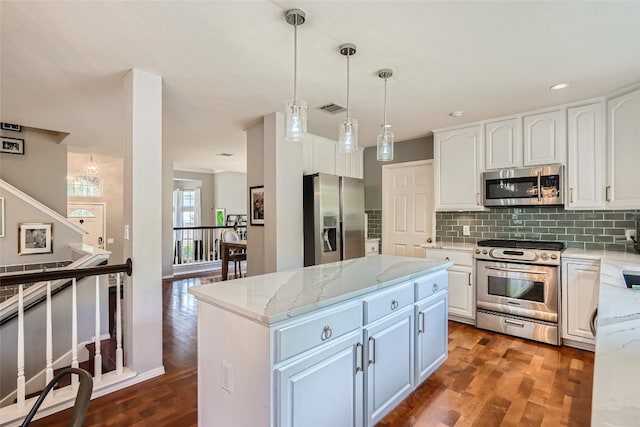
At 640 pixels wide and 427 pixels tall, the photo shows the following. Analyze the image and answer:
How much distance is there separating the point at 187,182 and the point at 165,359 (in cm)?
707

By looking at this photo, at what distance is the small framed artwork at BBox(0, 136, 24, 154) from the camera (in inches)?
166

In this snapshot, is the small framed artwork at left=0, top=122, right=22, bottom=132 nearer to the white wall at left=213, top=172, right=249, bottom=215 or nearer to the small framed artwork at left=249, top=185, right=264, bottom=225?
the small framed artwork at left=249, top=185, right=264, bottom=225

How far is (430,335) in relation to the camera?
7.91 feet

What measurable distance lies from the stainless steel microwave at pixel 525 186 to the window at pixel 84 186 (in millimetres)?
7356

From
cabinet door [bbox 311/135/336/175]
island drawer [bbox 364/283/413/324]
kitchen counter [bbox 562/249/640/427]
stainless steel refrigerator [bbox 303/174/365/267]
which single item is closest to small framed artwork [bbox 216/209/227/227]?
cabinet door [bbox 311/135/336/175]

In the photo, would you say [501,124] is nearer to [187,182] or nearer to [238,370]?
[238,370]

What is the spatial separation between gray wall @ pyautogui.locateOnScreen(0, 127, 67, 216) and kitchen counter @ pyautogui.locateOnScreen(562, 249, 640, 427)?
6064 millimetres

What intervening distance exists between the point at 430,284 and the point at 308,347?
1290 mm

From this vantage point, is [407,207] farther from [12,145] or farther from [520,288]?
[12,145]

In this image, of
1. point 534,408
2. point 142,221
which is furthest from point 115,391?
point 534,408

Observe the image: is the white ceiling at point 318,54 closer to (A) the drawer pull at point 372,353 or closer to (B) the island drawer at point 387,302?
(B) the island drawer at point 387,302

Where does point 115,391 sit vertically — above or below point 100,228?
below

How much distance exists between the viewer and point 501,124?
12.1 feet

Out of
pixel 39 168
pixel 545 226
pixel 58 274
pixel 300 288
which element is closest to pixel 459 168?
pixel 545 226
